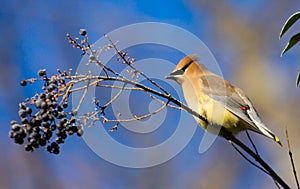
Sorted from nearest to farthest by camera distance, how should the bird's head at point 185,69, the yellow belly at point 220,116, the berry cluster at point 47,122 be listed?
1. the berry cluster at point 47,122
2. the yellow belly at point 220,116
3. the bird's head at point 185,69

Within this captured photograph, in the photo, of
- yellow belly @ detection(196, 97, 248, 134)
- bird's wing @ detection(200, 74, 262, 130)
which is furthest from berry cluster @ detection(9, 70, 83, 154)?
bird's wing @ detection(200, 74, 262, 130)

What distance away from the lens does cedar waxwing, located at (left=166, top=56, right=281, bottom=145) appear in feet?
8.10

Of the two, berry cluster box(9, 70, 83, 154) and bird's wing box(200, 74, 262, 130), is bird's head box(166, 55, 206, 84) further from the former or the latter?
berry cluster box(9, 70, 83, 154)

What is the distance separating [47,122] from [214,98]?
1207mm

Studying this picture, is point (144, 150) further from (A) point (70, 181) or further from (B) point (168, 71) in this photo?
(B) point (168, 71)

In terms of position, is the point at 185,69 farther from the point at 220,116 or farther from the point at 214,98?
the point at 220,116

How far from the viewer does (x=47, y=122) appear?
154cm

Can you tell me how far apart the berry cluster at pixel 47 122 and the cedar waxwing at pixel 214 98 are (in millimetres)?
937

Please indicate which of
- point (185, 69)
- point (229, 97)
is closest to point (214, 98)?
point (229, 97)

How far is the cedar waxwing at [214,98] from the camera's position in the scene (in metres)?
2.47

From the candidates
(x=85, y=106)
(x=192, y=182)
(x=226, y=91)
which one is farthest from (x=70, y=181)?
(x=85, y=106)

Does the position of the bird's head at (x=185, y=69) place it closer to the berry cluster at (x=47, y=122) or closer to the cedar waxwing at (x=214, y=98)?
the cedar waxwing at (x=214, y=98)

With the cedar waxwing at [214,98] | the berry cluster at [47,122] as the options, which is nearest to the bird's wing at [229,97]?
the cedar waxwing at [214,98]

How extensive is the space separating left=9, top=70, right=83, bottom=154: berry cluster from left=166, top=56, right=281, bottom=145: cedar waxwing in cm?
94
